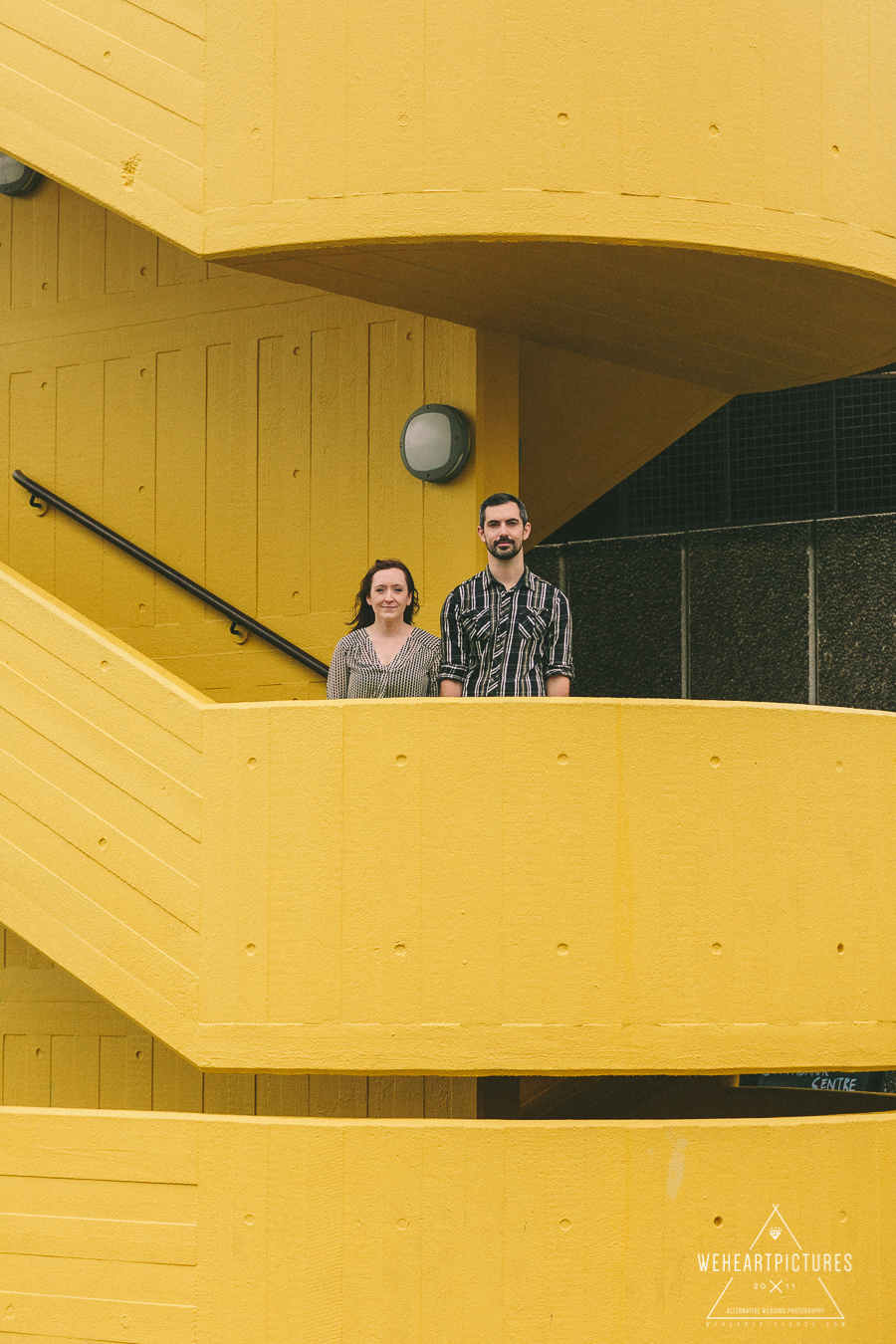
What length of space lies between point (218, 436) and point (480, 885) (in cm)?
357

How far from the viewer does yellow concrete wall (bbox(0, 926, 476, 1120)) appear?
8.45 metres

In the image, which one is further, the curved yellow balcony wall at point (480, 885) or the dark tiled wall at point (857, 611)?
the dark tiled wall at point (857, 611)

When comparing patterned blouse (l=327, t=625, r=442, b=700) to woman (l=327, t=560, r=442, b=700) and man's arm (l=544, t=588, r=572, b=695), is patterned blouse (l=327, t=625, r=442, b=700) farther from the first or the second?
man's arm (l=544, t=588, r=572, b=695)

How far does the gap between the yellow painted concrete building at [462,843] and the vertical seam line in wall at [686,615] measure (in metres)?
3.03

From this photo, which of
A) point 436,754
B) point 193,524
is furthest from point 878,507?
point 436,754

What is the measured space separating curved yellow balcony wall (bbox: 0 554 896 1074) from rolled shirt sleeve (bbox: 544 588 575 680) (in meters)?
0.57

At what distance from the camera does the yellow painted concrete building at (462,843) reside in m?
6.69

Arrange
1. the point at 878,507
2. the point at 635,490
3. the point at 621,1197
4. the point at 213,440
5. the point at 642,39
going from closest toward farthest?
the point at 621,1197
the point at 642,39
the point at 213,440
the point at 878,507
the point at 635,490

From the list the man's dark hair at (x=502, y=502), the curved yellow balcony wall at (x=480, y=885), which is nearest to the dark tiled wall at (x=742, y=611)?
the curved yellow balcony wall at (x=480, y=885)

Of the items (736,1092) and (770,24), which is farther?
(736,1092)

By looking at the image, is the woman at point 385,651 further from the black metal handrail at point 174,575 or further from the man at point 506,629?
the black metal handrail at point 174,575

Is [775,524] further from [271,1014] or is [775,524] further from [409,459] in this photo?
[271,1014]

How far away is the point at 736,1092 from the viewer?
9.48 meters

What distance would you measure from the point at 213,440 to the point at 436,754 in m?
3.22
